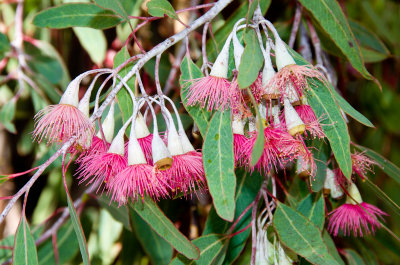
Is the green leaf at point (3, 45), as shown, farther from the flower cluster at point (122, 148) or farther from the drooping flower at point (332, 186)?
the drooping flower at point (332, 186)

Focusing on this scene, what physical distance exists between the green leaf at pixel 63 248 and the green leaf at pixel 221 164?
3.02 feet

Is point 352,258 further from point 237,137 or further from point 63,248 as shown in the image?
point 63,248

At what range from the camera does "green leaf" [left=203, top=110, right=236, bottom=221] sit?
782 mm

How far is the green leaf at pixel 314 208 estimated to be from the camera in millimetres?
1103

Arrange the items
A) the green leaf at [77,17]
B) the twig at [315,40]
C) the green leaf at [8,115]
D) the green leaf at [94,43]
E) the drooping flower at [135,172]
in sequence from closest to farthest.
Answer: the drooping flower at [135,172] → the green leaf at [77,17] → the twig at [315,40] → the green leaf at [8,115] → the green leaf at [94,43]

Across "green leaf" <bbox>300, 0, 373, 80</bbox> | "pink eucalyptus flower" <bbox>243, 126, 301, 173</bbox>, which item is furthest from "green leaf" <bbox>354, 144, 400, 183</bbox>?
"pink eucalyptus flower" <bbox>243, 126, 301, 173</bbox>

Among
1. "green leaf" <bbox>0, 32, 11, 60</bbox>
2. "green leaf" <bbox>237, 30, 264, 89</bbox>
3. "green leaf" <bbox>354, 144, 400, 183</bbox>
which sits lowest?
"green leaf" <bbox>354, 144, 400, 183</bbox>

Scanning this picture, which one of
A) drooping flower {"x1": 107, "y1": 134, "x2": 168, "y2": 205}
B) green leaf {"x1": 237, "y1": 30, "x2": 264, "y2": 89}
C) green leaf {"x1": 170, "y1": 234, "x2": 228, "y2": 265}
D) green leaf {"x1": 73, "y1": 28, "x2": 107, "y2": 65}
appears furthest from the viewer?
green leaf {"x1": 73, "y1": 28, "x2": 107, "y2": 65}

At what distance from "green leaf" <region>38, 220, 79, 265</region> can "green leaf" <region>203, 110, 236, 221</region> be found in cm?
92

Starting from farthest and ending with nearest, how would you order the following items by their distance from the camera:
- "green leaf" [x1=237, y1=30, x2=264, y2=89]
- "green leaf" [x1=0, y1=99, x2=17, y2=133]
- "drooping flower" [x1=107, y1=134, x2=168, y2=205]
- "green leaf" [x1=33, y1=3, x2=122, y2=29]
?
"green leaf" [x1=0, y1=99, x2=17, y2=133] < "green leaf" [x1=33, y1=3, x2=122, y2=29] < "drooping flower" [x1=107, y1=134, x2=168, y2=205] < "green leaf" [x1=237, y1=30, x2=264, y2=89]

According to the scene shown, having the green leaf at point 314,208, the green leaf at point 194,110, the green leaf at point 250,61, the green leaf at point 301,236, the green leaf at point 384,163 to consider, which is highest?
the green leaf at point 250,61

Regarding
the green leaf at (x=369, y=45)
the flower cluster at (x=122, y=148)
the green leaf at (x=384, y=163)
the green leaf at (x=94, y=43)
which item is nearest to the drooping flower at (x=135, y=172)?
the flower cluster at (x=122, y=148)

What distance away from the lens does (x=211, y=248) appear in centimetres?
104

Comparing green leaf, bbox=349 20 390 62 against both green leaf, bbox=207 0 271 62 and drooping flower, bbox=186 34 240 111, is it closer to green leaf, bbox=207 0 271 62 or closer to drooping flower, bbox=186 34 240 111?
green leaf, bbox=207 0 271 62
